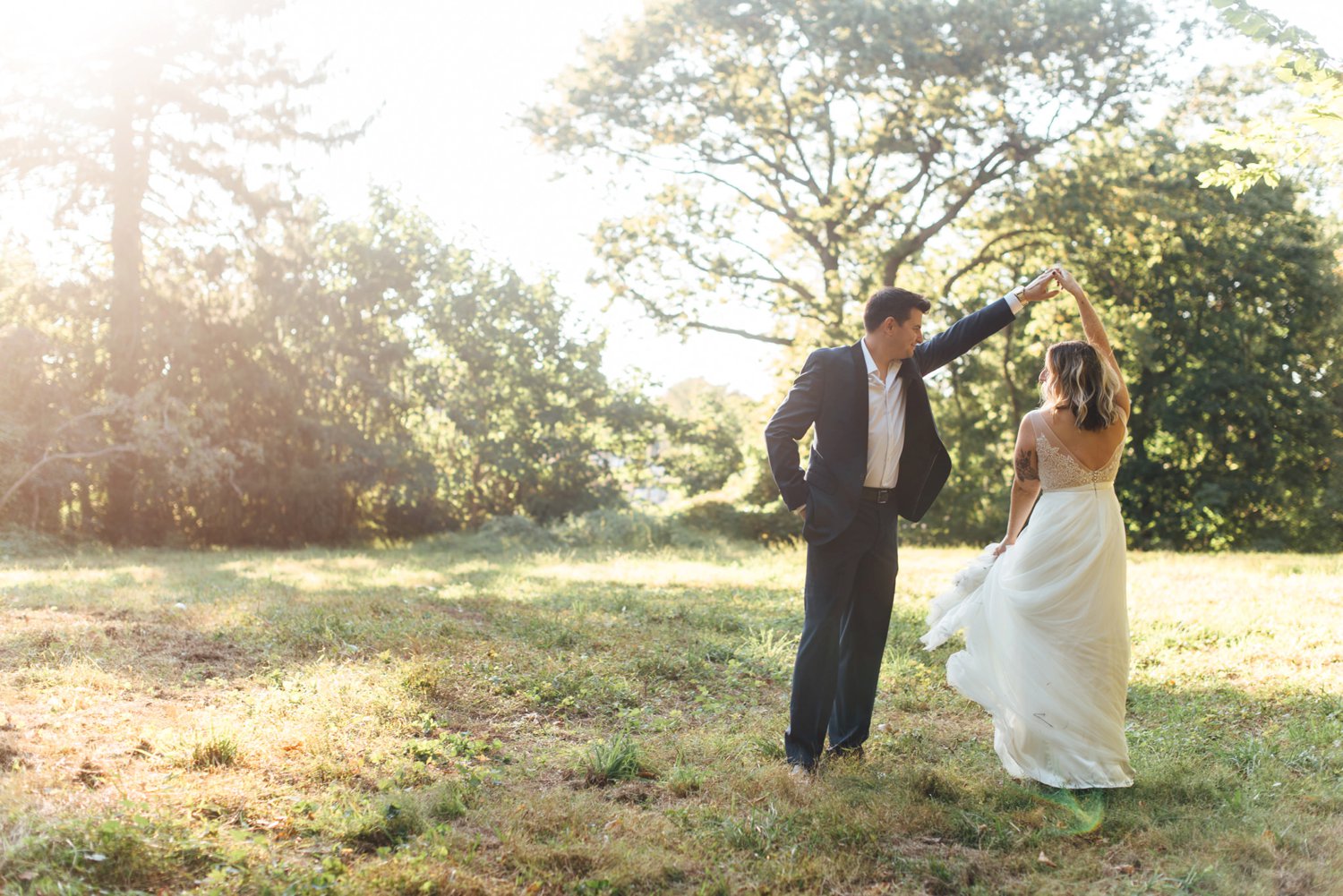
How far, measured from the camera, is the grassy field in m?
3.72

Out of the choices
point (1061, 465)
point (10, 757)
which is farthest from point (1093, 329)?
point (10, 757)

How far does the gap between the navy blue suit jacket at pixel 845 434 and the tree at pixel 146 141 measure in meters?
16.3

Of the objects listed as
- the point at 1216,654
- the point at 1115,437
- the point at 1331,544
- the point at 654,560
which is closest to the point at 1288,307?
the point at 1331,544

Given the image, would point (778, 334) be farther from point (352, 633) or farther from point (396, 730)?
point (396, 730)

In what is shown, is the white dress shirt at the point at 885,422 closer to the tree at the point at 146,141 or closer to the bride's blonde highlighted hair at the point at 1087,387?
the bride's blonde highlighted hair at the point at 1087,387

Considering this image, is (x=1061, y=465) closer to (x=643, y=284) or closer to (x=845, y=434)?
(x=845, y=434)

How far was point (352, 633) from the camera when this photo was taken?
794 centimetres

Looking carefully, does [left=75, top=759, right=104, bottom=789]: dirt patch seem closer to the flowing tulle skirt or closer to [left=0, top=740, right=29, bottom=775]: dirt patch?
[left=0, top=740, right=29, bottom=775]: dirt patch

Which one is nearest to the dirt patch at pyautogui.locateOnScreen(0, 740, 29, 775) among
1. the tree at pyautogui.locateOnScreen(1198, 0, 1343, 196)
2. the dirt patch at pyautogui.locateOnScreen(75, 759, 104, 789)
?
the dirt patch at pyautogui.locateOnScreen(75, 759, 104, 789)

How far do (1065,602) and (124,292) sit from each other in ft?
60.9

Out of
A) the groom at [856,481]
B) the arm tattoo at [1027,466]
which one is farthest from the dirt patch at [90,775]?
the arm tattoo at [1027,466]

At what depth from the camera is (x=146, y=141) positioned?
62.5 ft

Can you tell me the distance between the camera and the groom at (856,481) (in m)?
4.96

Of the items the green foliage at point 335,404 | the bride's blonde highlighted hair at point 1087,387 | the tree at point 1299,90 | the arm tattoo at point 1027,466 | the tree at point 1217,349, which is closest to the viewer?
the bride's blonde highlighted hair at point 1087,387
